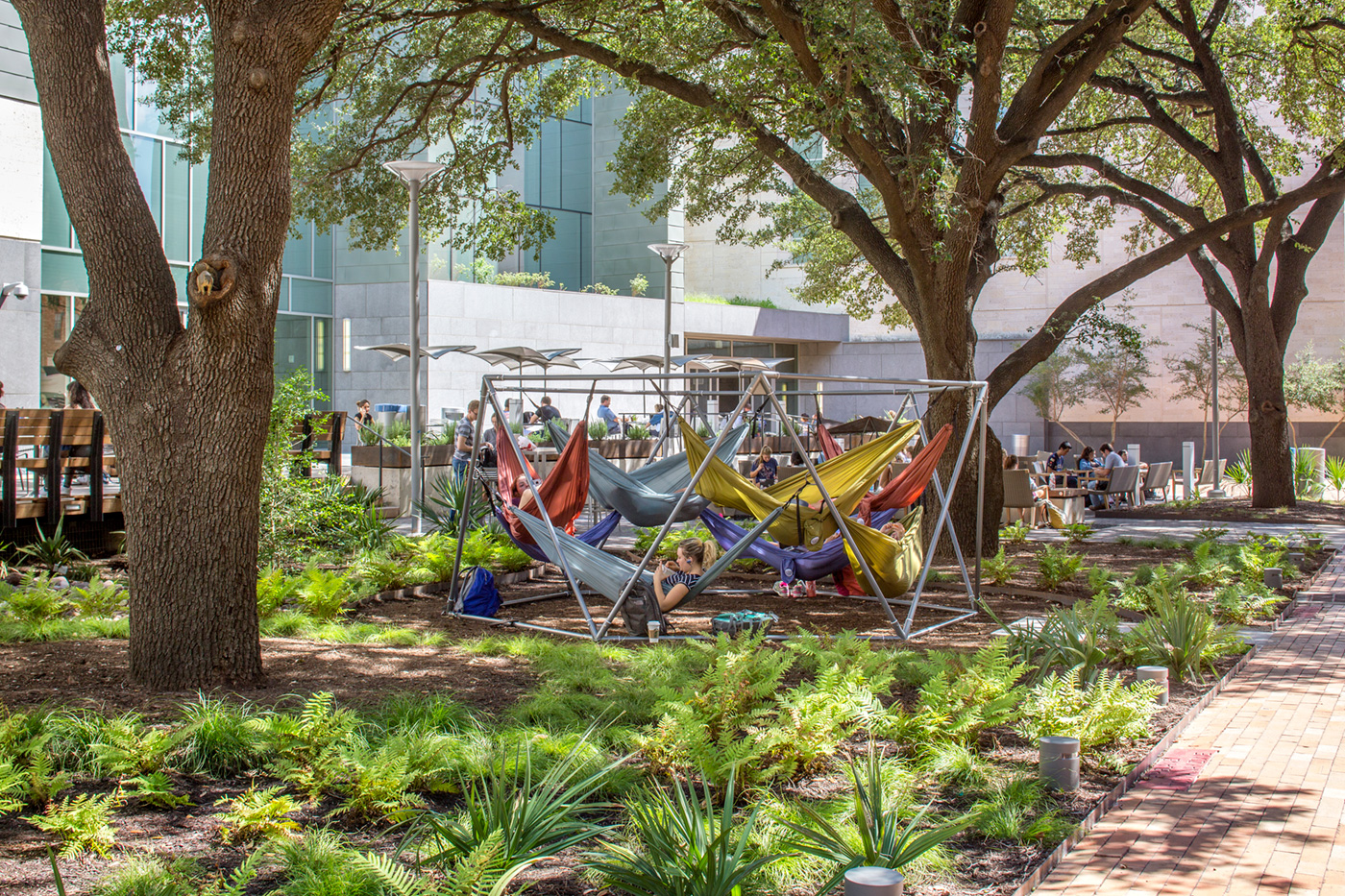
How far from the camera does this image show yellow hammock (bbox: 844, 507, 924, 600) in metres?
7.39

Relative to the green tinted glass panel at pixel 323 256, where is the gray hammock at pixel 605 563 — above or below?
below

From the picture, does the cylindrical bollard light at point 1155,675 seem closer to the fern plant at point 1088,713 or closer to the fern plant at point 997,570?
the fern plant at point 1088,713

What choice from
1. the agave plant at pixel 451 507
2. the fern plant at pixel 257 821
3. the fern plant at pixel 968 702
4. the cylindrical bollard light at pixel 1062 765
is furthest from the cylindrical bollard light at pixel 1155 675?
the agave plant at pixel 451 507

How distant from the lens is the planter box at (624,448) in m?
16.5

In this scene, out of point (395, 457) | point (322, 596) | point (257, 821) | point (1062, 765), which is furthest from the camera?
point (395, 457)

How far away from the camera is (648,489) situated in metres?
8.96

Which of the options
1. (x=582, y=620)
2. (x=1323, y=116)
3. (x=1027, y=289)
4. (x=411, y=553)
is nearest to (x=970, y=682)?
(x=582, y=620)

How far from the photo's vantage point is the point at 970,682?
4.77 m

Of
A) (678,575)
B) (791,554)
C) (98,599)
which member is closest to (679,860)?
(678,575)

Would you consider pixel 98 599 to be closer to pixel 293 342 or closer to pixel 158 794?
pixel 158 794

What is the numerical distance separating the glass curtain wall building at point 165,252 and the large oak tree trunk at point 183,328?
1123cm

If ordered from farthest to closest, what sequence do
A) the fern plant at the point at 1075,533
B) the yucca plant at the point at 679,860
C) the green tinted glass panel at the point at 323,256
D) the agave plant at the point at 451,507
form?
the green tinted glass panel at the point at 323,256
the fern plant at the point at 1075,533
the agave plant at the point at 451,507
the yucca plant at the point at 679,860

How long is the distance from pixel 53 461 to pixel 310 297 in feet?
54.6

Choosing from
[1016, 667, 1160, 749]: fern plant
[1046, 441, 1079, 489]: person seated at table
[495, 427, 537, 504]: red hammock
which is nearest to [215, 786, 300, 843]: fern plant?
[1016, 667, 1160, 749]: fern plant
